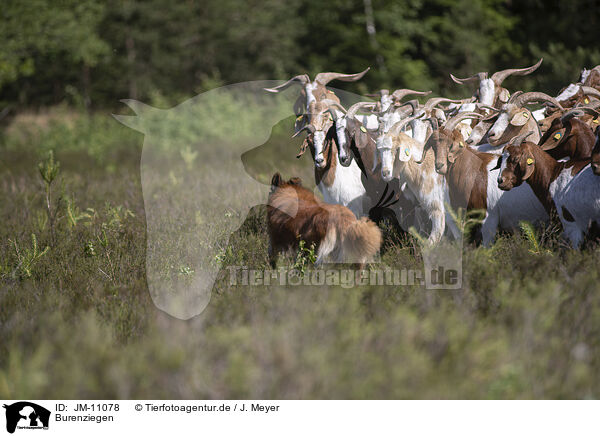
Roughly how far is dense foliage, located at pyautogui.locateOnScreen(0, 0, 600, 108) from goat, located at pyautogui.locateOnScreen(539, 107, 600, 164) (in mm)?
13499

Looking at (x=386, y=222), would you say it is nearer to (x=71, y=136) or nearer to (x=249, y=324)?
(x=249, y=324)

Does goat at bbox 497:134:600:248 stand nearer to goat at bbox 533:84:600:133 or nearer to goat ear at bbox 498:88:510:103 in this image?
goat at bbox 533:84:600:133

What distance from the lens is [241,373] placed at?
8.98 ft

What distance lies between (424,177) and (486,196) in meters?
0.63

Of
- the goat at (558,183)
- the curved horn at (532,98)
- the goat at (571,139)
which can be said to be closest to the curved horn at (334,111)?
the goat at (558,183)

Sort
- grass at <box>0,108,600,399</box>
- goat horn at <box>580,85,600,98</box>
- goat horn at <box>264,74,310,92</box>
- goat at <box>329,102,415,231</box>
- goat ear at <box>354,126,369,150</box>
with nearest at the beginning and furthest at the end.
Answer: grass at <box>0,108,600,399</box> → goat at <box>329,102,415,231</box> → goat ear at <box>354,126,369,150</box> → goat horn at <box>264,74,310,92</box> → goat horn at <box>580,85,600,98</box>

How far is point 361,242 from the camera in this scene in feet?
13.4

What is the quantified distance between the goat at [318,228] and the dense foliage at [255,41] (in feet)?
47.9

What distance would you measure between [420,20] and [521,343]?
2346cm

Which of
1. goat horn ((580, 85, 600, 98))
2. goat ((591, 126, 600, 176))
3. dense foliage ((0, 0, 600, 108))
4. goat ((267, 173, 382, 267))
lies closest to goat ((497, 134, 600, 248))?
goat ((591, 126, 600, 176))

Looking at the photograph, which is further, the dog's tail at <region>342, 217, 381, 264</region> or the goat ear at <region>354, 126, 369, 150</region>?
the goat ear at <region>354, 126, 369, 150</region>

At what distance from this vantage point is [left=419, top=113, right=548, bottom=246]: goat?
16.0 feet
